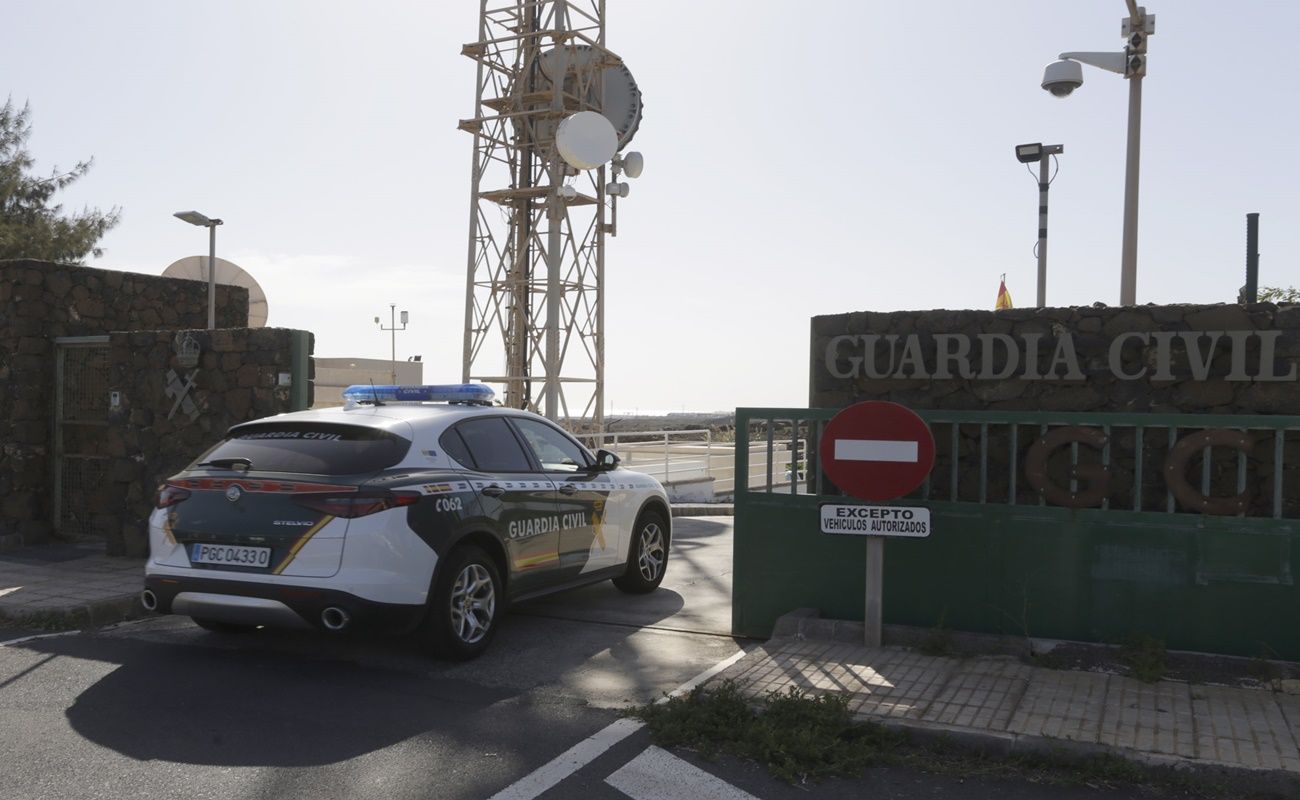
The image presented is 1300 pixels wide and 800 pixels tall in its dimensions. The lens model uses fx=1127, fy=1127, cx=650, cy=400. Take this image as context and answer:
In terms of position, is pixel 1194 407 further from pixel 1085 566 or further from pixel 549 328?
pixel 549 328

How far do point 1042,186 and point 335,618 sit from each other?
11.9 meters

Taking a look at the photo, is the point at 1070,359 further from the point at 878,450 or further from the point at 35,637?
the point at 35,637

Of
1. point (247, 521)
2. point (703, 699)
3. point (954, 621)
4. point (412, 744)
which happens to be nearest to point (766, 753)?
point (703, 699)

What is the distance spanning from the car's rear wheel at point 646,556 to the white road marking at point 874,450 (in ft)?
9.31

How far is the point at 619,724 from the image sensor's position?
556 centimetres

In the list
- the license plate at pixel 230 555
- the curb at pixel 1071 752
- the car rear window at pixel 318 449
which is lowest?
the curb at pixel 1071 752

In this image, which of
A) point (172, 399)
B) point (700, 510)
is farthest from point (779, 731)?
point (700, 510)

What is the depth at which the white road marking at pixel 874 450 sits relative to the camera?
6.46m

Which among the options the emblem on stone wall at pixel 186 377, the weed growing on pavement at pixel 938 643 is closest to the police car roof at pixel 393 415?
the weed growing on pavement at pixel 938 643

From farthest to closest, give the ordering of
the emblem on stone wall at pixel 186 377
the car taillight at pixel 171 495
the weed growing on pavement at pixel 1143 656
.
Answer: the emblem on stone wall at pixel 186 377
the car taillight at pixel 171 495
the weed growing on pavement at pixel 1143 656

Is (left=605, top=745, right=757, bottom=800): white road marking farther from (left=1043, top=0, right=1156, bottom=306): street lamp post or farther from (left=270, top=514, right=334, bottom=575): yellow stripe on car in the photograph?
(left=1043, top=0, right=1156, bottom=306): street lamp post

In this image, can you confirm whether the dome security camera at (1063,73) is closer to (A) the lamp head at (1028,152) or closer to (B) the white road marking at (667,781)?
(A) the lamp head at (1028,152)

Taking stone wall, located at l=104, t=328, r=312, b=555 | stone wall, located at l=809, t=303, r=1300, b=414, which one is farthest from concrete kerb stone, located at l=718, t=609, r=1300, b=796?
stone wall, located at l=104, t=328, r=312, b=555

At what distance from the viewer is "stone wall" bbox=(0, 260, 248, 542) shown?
38.2 ft
